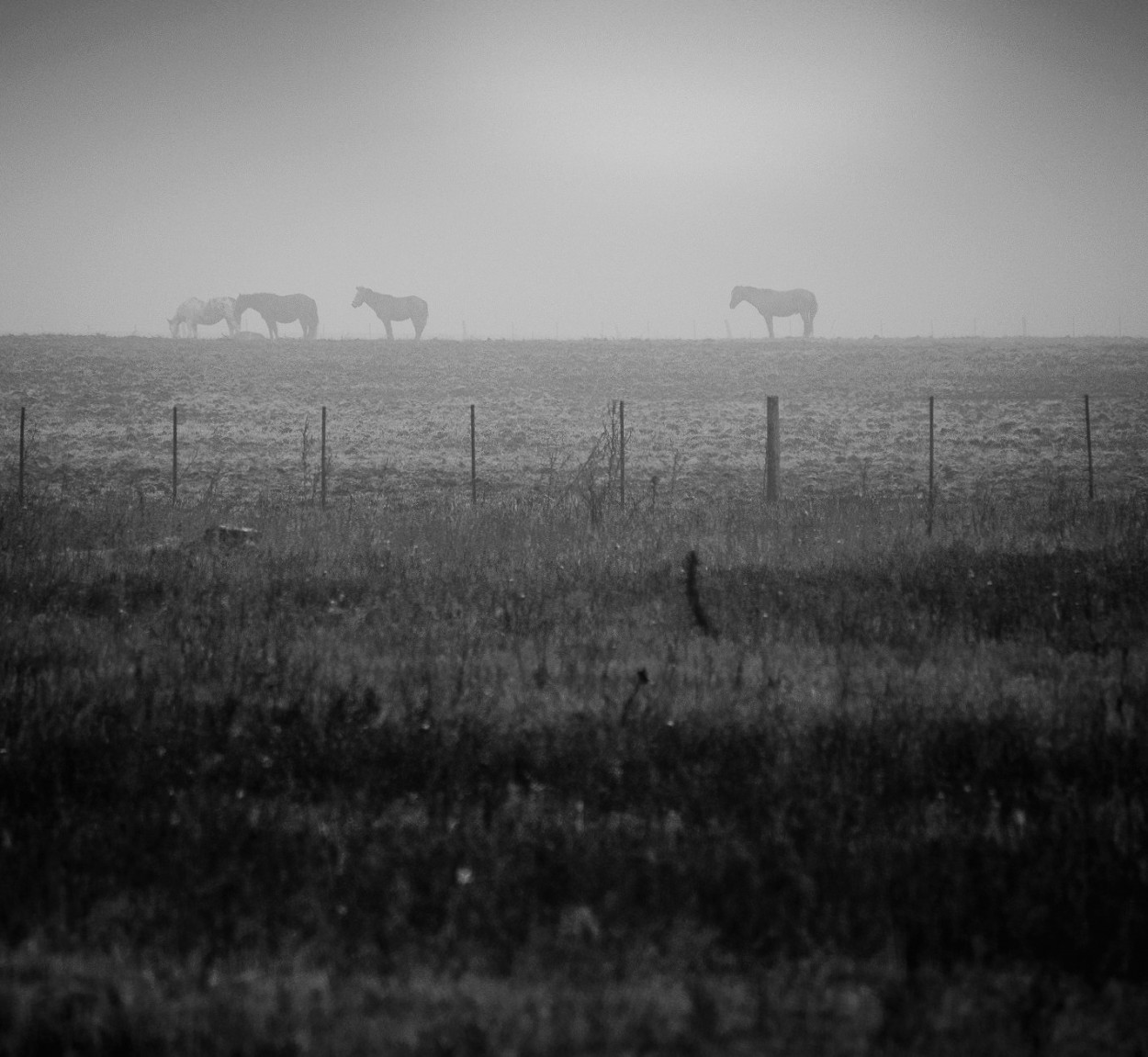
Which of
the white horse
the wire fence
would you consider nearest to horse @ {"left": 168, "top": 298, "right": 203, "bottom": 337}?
the white horse

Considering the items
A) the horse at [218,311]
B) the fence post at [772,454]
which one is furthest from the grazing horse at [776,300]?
the fence post at [772,454]

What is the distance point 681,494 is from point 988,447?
1084cm

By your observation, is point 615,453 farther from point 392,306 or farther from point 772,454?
point 392,306

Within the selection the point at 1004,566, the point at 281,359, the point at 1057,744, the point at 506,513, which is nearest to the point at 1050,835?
the point at 1057,744

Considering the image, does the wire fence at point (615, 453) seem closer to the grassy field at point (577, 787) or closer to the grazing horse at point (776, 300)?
the grassy field at point (577, 787)

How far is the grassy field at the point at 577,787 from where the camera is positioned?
10.3 ft

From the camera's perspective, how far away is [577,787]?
17.0 ft

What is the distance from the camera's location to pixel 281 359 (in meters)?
47.8

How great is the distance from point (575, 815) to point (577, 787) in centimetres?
37

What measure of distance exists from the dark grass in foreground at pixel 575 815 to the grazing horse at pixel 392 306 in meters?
57.2

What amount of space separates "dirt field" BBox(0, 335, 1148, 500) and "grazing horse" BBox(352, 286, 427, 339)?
11.3 meters

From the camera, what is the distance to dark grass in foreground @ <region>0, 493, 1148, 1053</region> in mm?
3115

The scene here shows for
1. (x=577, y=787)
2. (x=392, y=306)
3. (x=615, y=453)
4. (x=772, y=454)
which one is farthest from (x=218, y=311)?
(x=577, y=787)

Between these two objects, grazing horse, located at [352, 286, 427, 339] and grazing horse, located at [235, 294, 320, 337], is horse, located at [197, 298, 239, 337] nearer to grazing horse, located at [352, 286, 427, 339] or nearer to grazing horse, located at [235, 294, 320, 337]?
grazing horse, located at [235, 294, 320, 337]
